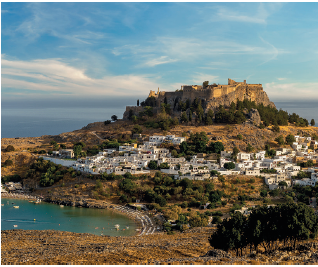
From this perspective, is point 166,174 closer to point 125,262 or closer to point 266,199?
point 266,199

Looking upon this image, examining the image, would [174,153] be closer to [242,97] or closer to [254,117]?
[254,117]

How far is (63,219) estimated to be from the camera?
21625 mm

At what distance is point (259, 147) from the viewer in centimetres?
3177

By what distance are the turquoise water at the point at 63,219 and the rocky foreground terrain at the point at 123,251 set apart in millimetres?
1511

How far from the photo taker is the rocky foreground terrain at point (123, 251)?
35.6 ft

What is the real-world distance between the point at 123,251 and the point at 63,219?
974 cm

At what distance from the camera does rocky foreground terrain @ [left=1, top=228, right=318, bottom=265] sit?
10.9m

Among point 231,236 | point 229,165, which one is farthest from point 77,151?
point 231,236

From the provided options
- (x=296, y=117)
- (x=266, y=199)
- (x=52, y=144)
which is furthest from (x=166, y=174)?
(x=296, y=117)

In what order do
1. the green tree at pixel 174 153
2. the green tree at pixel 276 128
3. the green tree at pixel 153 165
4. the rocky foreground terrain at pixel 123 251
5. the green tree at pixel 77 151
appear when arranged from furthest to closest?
the green tree at pixel 276 128
the green tree at pixel 77 151
the green tree at pixel 174 153
the green tree at pixel 153 165
the rocky foreground terrain at pixel 123 251

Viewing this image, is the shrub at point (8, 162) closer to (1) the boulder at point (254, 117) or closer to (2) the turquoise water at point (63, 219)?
(2) the turquoise water at point (63, 219)

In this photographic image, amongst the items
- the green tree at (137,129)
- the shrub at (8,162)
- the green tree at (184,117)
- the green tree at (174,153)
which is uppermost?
the green tree at (184,117)

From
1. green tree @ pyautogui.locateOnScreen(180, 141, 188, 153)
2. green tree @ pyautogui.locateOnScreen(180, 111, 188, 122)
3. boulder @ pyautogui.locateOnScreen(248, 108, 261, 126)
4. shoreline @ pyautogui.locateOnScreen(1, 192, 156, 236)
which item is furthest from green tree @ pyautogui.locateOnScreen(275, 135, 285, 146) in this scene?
shoreline @ pyautogui.locateOnScreen(1, 192, 156, 236)

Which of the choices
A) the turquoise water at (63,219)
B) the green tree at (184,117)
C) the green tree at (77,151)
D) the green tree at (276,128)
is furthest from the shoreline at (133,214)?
the green tree at (276,128)
